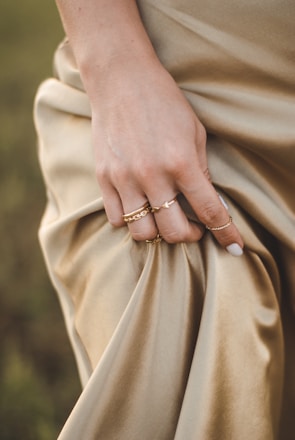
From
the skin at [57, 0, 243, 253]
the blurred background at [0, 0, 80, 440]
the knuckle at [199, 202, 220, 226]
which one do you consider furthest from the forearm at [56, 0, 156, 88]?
the blurred background at [0, 0, 80, 440]

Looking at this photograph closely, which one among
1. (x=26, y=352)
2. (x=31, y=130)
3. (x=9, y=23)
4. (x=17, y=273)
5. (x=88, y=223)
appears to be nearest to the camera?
(x=88, y=223)

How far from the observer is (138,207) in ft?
3.32

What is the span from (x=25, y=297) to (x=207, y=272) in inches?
63.5

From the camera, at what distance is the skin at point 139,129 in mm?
969

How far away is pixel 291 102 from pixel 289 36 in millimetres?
114

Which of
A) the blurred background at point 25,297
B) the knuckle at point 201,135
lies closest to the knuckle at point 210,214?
the knuckle at point 201,135

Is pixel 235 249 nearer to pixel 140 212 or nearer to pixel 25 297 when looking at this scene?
pixel 140 212

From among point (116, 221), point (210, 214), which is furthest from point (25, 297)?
point (210, 214)

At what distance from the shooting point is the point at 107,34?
3.25 feet

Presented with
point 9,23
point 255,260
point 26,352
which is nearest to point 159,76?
point 255,260

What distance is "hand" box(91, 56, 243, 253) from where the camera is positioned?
0.97 metres

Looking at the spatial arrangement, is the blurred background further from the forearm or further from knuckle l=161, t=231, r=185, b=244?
the forearm

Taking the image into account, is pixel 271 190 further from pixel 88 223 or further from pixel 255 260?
pixel 88 223

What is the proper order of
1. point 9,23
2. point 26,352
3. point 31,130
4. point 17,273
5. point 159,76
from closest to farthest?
point 159,76 → point 26,352 → point 17,273 → point 31,130 → point 9,23
